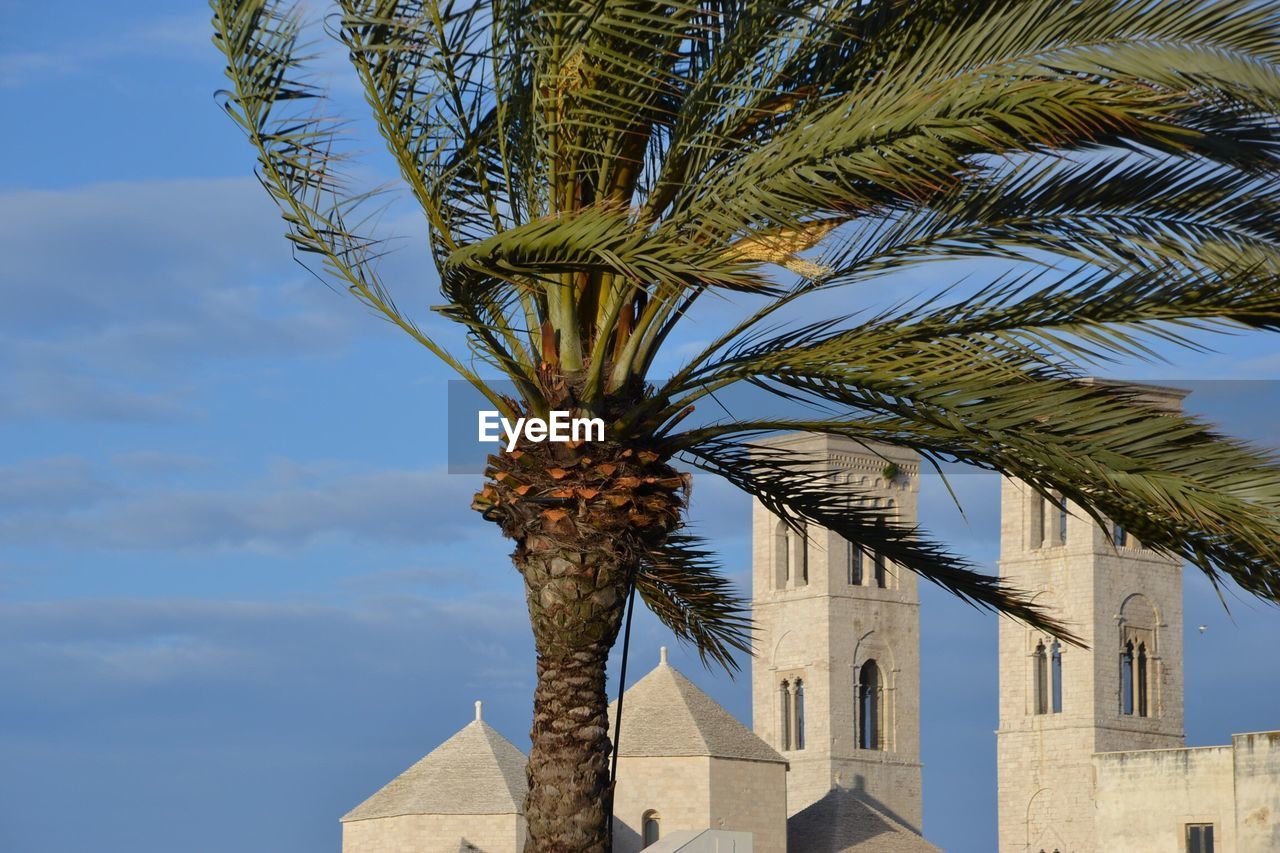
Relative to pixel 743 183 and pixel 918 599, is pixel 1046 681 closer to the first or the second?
pixel 918 599

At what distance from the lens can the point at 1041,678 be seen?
48219mm

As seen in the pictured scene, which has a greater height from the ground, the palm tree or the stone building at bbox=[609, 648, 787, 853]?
the palm tree

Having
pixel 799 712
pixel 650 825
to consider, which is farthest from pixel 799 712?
pixel 650 825

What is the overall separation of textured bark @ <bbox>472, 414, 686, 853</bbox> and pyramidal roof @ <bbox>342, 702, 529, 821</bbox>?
30272 millimetres

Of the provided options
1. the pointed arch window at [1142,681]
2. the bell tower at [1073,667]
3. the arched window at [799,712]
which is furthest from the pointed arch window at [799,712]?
the pointed arch window at [1142,681]

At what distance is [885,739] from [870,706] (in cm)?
98

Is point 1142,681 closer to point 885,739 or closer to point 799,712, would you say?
point 885,739

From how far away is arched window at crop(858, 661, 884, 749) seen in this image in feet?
167

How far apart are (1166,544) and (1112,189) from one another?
1692 mm

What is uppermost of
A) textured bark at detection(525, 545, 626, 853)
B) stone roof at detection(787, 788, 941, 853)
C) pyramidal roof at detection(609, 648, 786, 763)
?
textured bark at detection(525, 545, 626, 853)

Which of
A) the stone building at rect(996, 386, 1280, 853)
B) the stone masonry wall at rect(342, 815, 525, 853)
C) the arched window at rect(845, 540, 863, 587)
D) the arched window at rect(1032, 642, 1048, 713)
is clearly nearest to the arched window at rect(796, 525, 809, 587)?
the arched window at rect(845, 540, 863, 587)

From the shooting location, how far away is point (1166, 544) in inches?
359

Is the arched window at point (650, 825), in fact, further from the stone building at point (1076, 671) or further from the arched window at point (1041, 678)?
the arched window at point (1041, 678)

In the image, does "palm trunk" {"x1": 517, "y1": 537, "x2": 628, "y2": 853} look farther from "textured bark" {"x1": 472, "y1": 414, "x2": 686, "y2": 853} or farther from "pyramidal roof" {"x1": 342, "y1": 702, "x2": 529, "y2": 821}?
"pyramidal roof" {"x1": 342, "y1": 702, "x2": 529, "y2": 821}
